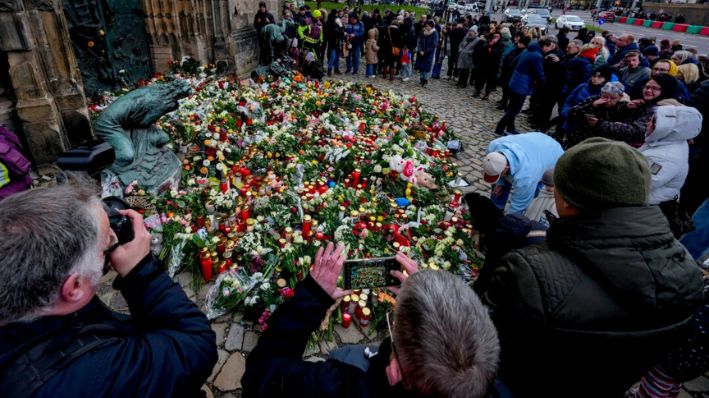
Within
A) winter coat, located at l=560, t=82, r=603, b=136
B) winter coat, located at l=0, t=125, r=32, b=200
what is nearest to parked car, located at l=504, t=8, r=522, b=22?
winter coat, located at l=560, t=82, r=603, b=136

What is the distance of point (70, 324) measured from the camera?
47.3 inches

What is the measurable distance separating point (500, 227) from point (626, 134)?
3384mm

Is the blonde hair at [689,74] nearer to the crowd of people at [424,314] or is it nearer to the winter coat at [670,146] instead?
the winter coat at [670,146]

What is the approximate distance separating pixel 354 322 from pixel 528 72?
270 inches

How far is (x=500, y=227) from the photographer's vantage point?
213 cm

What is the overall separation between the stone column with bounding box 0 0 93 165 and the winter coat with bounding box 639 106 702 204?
23.5ft

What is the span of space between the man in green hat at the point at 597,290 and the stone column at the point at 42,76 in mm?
6039

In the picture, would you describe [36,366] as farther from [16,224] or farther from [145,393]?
[16,224]

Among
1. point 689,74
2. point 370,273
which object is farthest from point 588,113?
point 370,273

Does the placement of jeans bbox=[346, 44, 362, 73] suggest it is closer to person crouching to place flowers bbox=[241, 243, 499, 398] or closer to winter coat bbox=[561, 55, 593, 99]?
winter coat bbox=[561, 55, 593, 99]

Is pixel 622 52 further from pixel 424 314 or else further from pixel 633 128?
pixel 424 314

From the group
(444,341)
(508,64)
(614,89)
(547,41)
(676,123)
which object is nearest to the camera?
(444,341)

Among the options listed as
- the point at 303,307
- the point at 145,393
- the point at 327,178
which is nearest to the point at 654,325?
the point at 303,307

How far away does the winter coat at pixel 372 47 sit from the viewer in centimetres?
1162
